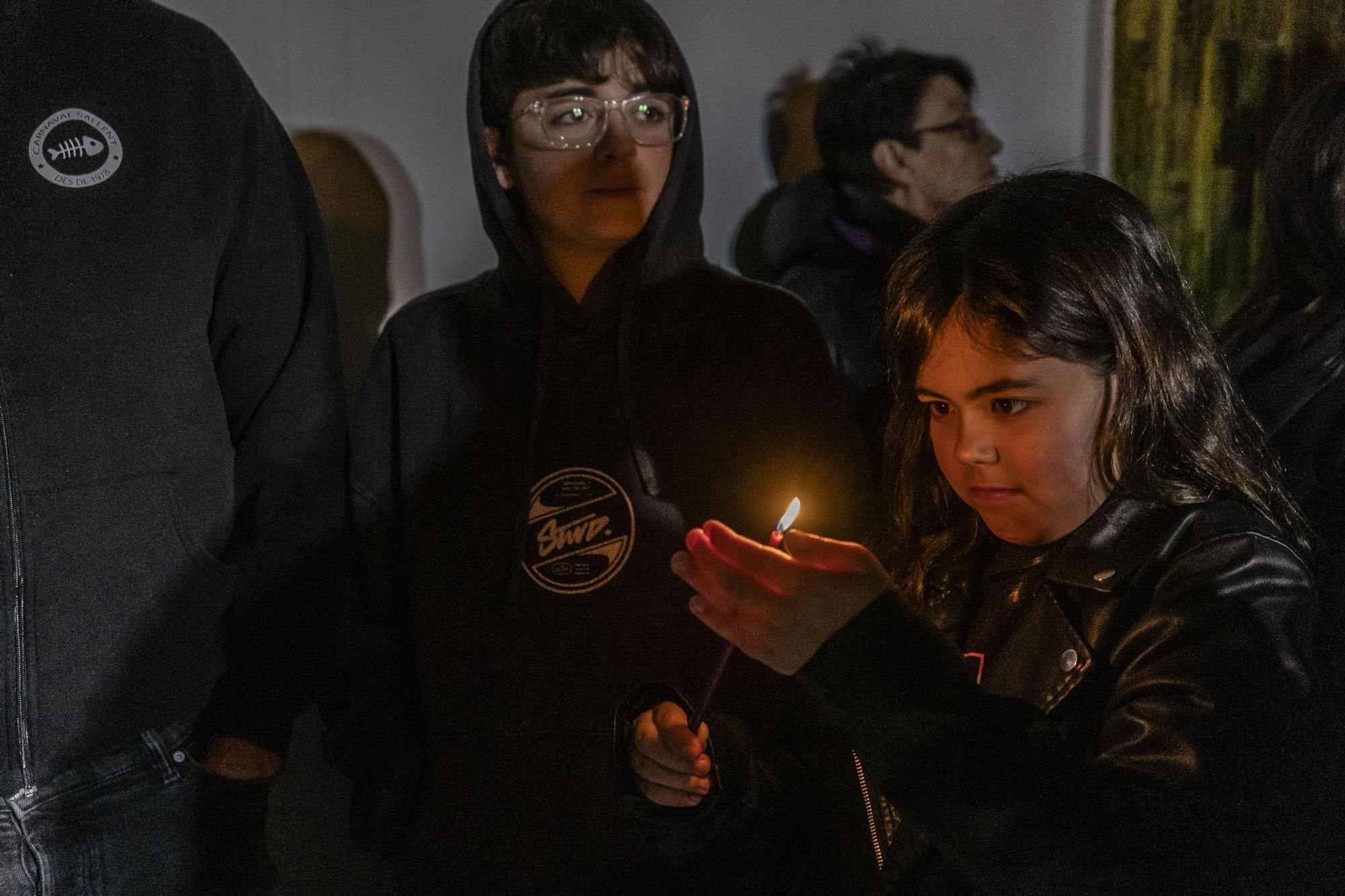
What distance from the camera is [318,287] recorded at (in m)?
1.63

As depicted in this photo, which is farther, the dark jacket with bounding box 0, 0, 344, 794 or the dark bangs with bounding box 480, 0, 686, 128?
the dark bangs with bounding box 480, 0, 686, 128

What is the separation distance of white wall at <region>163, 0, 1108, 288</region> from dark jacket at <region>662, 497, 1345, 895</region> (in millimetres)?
945

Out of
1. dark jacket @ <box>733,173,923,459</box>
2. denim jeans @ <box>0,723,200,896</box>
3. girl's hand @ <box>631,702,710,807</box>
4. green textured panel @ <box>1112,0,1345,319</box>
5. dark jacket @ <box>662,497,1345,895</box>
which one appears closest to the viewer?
dark jacket @ <box>662,497,1345,895</box>

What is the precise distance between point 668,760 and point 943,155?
110 cm

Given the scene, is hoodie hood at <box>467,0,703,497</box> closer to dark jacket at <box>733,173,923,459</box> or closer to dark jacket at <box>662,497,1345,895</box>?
dark jacket at <box>733,173,923,459</box>

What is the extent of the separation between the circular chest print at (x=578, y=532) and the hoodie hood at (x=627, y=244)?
0.88ft

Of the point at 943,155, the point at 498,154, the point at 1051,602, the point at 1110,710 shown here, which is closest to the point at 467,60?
the point at 498,154

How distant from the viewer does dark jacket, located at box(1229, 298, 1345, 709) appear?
1393 millimetres

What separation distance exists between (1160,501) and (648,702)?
598 mm

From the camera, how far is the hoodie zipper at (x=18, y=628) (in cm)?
136

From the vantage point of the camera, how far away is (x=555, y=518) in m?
1.58

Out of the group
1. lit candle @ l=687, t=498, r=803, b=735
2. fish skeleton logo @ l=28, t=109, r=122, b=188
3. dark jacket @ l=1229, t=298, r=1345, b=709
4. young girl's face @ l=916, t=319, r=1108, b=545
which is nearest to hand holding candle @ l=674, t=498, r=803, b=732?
lit candle @ l=687, t=498, r=803, b=735

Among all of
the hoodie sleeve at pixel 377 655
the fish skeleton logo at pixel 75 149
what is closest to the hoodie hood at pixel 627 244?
the hoodie sleeve at pixel 377 655

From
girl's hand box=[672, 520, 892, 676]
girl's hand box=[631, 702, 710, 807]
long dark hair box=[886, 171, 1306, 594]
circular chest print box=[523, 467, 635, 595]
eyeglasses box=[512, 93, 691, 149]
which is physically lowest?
girl's hand box=[631, 702, 710, 807]
